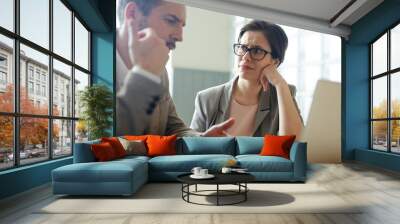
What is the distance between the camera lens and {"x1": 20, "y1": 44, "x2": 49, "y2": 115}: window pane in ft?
16.7

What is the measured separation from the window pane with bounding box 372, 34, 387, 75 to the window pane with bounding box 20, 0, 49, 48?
23.2ft

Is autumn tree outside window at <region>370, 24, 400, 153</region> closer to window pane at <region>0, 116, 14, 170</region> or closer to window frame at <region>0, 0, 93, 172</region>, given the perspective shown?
window frame at <region>0, 0, 93, 172</region>

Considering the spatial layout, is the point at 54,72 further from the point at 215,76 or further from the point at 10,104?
the point at 215,76

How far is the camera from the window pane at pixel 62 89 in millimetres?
6129

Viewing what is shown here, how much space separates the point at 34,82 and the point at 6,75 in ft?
2.48

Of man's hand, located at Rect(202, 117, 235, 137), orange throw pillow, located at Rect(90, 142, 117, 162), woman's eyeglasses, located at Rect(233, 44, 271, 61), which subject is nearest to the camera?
orange throw pillow, located at Rect(90, 142, 117, 162)

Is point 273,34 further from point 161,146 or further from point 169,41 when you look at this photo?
point 161,146

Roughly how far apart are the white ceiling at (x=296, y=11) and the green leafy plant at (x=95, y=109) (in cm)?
266

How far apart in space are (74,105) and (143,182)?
8.31 feet

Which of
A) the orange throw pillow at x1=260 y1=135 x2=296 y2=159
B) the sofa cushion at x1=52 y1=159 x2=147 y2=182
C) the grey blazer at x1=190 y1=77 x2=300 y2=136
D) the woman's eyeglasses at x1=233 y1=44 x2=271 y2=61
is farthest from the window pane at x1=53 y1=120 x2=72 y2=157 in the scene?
the woman's eyeglasses at x1=233 y1=44 x2=271 y2=61

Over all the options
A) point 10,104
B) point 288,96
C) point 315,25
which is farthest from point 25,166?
point 315,25

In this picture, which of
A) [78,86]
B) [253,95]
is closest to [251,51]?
[253,95]

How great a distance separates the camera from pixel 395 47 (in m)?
7.79

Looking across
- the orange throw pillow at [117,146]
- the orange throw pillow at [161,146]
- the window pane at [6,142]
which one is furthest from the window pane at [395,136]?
the window pane at [6,142]
